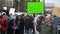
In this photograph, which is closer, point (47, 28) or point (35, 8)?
point (47, 28)

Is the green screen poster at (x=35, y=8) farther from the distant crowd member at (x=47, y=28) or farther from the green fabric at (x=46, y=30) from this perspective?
the green fabric at (x=46, y=30)

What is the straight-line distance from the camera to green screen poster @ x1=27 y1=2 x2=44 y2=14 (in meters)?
10.1

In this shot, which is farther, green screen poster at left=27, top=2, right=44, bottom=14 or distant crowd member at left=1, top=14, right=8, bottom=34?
green screen poster at left=27, top=2, right=44, bottom=14

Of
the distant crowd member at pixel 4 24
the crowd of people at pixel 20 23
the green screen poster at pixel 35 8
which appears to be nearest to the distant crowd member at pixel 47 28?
the crowd of people at pixel 20 23

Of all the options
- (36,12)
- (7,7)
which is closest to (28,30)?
(36,12)

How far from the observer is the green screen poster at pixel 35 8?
10.1m

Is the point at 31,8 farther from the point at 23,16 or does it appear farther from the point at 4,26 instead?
the point at 4,26

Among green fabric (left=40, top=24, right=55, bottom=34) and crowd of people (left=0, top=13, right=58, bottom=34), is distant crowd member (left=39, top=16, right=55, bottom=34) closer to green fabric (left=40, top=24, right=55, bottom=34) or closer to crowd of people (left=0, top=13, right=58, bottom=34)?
green fabric (left=40, top=24, right=55, bottom=34)

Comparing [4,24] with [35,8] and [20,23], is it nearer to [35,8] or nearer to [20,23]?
[20,23]

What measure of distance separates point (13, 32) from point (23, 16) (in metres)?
0.97

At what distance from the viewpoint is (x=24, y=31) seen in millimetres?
10414

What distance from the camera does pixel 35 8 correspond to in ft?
33.3

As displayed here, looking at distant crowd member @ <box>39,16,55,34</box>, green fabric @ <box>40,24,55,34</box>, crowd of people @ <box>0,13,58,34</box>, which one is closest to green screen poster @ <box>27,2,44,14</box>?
crowd of people @ <box>0,13,58,34</box>

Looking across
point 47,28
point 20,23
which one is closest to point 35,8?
point 20,23
